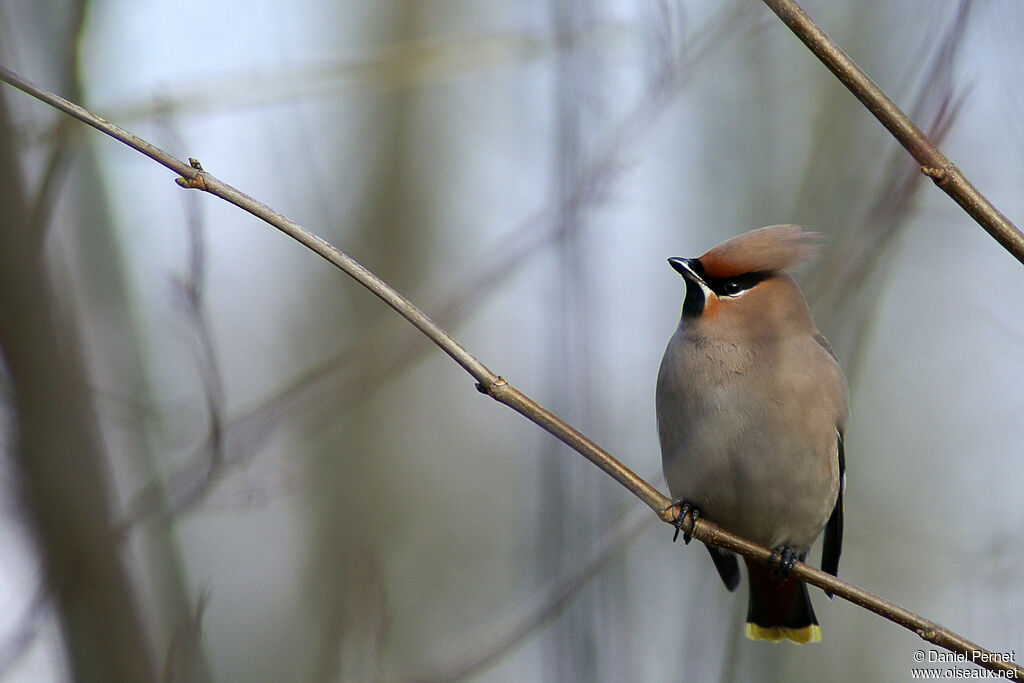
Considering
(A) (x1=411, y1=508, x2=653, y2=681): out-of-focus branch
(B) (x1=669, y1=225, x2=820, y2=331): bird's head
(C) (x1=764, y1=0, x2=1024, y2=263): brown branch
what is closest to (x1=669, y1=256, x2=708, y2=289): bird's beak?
(B) (x1=669, y1=225, x2=820, y2=331): bird's head

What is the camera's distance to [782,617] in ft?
14.1

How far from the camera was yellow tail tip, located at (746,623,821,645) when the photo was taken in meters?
4.25

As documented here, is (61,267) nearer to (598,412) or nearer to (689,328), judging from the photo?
(598,412)

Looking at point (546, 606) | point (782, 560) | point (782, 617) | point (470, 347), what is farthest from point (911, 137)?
point (470, 347)

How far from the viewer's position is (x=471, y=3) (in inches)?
349

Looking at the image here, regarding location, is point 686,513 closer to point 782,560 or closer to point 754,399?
point 782,560

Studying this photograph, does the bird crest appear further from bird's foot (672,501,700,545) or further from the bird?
bird's foot (672,501,700,545)

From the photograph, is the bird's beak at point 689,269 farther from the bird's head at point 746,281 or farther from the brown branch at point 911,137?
the brown branch at point 911,137

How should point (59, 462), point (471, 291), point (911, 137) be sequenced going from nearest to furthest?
point (911, 137) < point (59, 462) < point (471, 291)

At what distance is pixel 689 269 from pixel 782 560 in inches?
39.8

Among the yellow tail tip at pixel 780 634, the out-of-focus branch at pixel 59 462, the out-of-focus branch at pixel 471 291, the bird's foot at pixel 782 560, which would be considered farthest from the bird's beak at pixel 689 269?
the out-of-focus branch at pixel 59 462

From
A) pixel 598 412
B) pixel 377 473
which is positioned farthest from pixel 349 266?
pixel 377 473

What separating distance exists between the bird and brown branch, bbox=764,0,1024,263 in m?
1.61

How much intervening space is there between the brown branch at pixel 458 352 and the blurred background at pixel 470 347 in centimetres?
49
